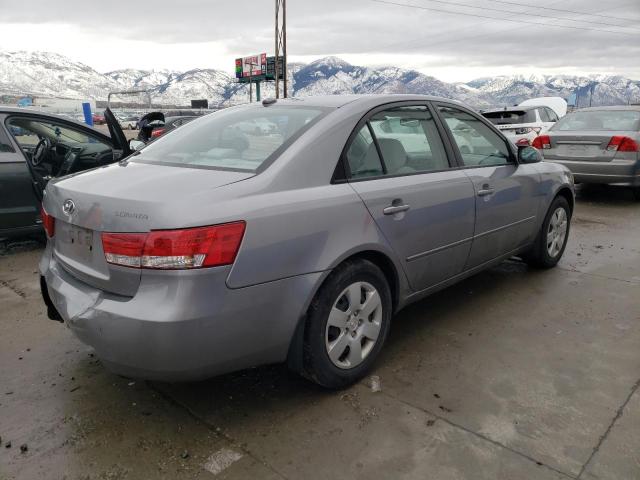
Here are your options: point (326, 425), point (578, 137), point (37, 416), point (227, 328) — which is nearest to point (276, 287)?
point (227, 328)

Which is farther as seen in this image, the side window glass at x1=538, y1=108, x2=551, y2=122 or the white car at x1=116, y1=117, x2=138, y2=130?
the white car at x1=116, y1=117, x2=138, y2=130

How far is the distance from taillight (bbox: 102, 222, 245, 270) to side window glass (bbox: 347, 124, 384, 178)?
34.3 inches

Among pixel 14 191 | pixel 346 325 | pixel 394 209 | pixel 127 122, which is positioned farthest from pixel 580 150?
pixel 127 122

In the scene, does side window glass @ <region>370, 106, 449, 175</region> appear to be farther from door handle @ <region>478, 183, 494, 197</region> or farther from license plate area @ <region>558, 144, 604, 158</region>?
license plate area @ <region>558, 144, 604, 158</region>

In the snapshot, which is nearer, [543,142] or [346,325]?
[346,325]

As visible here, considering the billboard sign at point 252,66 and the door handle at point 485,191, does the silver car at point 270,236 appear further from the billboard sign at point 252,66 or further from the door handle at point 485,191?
the billboard sign at point 252,66

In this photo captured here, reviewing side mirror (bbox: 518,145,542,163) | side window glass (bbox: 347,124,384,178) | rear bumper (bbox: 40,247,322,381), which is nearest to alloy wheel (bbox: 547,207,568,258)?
side mirror (bbox: 518,145,542,163)

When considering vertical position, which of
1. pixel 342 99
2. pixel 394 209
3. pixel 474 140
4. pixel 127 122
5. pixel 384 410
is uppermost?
pixel 342 99

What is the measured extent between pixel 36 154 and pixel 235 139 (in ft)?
12.3

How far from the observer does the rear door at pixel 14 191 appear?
508 centimetres

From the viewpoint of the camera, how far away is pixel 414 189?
10.00 ft

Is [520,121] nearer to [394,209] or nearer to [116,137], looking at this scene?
[116,137]

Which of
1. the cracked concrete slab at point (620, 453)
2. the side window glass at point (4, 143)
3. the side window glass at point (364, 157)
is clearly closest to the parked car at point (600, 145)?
the cracked concrete slab at point (620, 453)

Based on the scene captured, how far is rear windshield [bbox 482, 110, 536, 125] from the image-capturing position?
41.3ft
